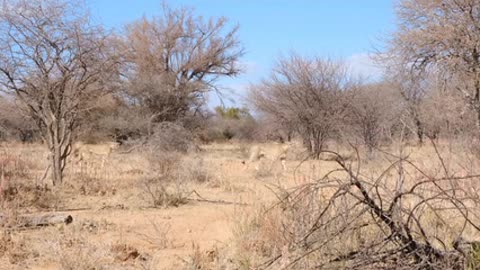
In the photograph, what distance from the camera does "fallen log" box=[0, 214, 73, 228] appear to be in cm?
727

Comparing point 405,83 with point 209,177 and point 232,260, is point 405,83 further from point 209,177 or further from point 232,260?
point 232,260

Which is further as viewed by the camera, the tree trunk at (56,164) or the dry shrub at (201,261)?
the tree trunk at (56,164)

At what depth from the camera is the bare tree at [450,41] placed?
49.8 feet

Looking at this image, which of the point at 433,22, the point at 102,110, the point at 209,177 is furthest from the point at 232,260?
the point at 102,110

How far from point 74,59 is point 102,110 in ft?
55.2

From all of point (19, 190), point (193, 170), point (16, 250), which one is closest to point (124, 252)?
point (16, 250)

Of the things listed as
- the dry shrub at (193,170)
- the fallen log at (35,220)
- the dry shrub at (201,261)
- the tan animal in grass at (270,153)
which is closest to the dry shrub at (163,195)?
the dry shrub at (193,170)

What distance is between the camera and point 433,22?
16141 mm

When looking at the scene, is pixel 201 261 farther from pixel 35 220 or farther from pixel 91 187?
Answer: pixel 91 187

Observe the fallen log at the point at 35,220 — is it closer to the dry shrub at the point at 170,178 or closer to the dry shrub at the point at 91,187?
the dry shrub at the point at 170,178

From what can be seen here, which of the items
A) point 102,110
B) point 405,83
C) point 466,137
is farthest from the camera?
point 102,110

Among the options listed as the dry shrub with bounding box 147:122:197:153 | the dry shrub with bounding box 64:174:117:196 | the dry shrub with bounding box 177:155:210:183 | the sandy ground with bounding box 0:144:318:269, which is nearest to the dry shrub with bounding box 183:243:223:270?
the sandy ground with bounding box 0:144:318:269

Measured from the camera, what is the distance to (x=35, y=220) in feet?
24.7

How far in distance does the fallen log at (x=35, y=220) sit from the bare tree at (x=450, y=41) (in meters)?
10.5
